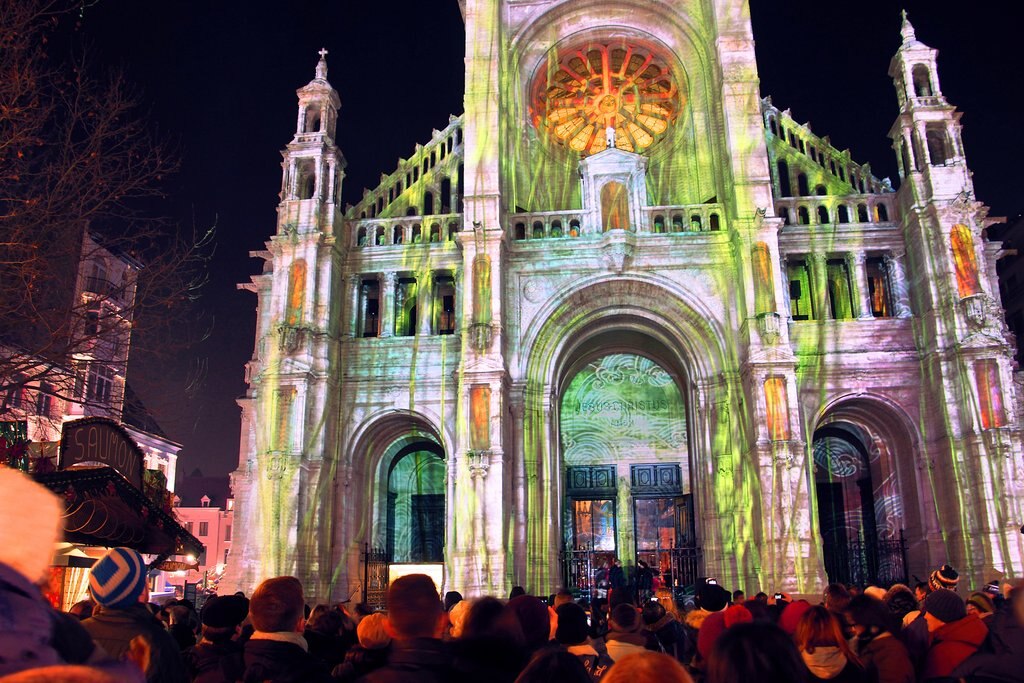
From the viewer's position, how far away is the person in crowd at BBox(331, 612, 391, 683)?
18.0 feet

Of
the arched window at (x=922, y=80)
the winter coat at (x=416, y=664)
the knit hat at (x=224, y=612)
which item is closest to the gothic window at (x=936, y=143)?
the arched window at (x=922, y=80)

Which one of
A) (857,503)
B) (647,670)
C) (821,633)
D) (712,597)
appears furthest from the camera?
(857,503)

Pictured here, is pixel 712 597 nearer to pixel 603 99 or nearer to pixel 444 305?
pixel 444 305

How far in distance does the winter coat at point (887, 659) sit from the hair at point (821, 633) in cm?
58

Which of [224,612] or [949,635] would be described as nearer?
[224,612]

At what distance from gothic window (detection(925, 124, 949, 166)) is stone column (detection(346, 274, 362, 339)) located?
19.9 metres

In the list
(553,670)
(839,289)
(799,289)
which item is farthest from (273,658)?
(799,289)

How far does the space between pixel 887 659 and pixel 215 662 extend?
4.40 meters

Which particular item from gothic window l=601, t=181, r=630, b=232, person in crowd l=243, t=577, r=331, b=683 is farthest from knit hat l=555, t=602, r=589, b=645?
gothic window l=601, t=181, r=630, b=232

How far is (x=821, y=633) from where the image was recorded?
16.0 ft

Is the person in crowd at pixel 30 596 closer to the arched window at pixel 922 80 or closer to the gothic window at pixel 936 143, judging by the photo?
the gothic window at pixel 936 143

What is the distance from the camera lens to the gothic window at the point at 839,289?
2794 centimetres

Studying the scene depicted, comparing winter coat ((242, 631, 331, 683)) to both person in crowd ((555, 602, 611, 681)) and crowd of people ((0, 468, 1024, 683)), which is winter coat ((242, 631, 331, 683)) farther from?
person in crowd ((555, 602, 611, 681))

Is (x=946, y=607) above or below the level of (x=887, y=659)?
above
